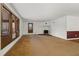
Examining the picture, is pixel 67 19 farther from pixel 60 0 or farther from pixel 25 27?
pixel 25 27

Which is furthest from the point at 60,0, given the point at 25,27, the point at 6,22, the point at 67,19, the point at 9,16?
the point at 25,27

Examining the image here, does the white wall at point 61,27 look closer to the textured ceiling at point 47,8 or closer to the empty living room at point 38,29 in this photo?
the empty living room at point 38,29

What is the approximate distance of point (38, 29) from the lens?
58.2 ft

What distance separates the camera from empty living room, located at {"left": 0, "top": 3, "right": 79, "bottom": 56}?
15.5 ft

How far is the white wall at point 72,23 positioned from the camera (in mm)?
9616

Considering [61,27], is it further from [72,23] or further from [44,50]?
[44,50]

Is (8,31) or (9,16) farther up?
(9,16)

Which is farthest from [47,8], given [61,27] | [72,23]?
[61,27]

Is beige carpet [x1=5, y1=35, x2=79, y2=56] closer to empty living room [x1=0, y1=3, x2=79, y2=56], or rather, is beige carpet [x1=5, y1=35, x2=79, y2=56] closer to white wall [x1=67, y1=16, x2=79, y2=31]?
empty living room [x1=0, y1=3, x2=79, y2=56]

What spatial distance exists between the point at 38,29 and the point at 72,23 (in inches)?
337

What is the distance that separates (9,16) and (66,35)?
568 centimetres

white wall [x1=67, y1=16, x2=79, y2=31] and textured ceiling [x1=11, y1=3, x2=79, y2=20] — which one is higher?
textured ceiling [x1=11, y1=3, x2=79, y2=20]

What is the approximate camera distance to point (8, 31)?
5.81m

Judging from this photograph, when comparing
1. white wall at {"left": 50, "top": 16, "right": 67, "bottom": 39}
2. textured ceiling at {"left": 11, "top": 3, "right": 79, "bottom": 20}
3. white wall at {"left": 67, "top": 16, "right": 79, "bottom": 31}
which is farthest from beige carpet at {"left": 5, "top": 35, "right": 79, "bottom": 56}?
white wall at {"left": 50, "top": 16, "right": 67, "bottom": 39}
